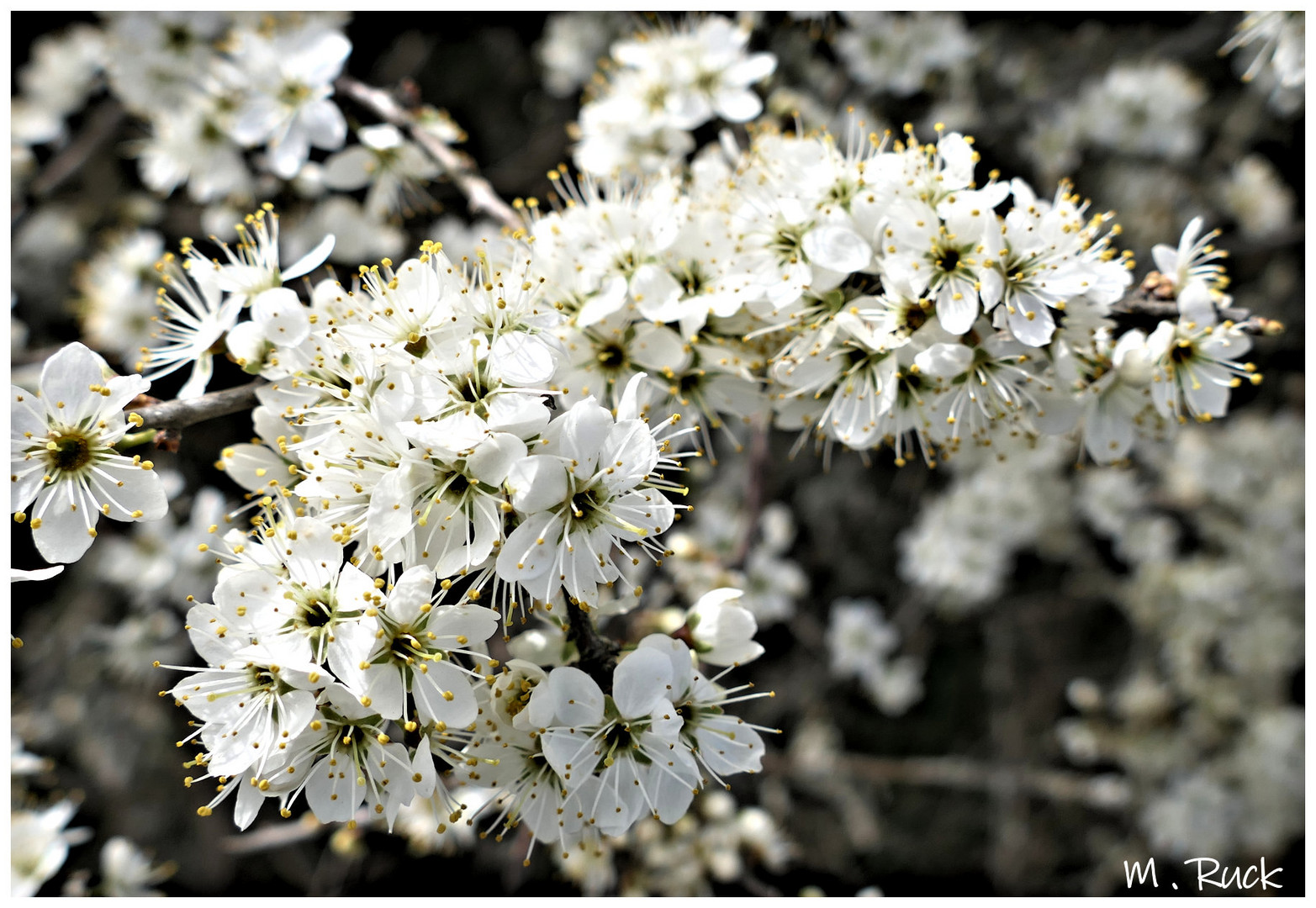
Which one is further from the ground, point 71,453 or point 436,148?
point 436,148

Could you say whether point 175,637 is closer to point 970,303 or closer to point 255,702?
point 255,702

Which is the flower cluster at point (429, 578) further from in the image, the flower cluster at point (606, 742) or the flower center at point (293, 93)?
the flower center at point (293, 93)

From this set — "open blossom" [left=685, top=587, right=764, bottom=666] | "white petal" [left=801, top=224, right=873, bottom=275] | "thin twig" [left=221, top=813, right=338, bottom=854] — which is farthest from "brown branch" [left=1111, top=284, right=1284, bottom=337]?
"thin twig" [left=221, top=813, right=338, bottom=854]

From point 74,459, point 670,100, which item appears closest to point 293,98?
point 670,100

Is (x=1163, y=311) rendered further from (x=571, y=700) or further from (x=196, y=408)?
(x=196, y=408)

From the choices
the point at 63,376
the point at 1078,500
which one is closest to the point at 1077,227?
the point at 63,376

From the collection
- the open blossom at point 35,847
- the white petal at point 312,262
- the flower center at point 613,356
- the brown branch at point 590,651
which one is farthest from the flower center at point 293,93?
the open blossom at point 35,847
